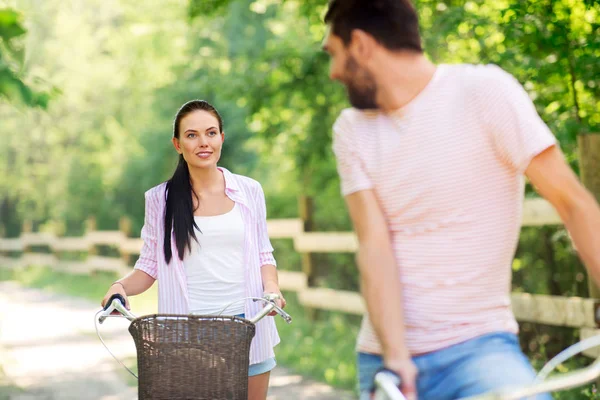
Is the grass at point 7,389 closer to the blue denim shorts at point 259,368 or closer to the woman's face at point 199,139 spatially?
the blue denim shorts at point 259,368

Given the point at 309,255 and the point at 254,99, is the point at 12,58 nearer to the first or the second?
the point at 254,99

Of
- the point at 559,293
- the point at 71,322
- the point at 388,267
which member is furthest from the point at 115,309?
the point at 71,322

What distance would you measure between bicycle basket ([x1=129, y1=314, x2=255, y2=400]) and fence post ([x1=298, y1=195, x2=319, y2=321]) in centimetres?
853

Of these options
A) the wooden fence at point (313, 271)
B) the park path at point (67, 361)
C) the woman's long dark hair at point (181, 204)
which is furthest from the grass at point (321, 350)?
the woman's long dark hair at point (181, 204)

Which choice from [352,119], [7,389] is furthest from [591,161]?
[7,389]

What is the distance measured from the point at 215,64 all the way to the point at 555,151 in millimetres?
23234

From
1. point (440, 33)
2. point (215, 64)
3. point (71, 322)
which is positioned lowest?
point (71, 322)

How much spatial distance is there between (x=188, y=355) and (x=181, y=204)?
946mm

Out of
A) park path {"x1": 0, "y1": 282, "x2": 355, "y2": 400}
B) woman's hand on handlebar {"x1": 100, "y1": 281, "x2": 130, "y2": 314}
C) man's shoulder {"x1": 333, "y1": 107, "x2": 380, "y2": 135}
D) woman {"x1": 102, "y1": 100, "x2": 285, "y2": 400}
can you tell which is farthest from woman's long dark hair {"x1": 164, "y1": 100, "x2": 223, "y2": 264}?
park path {"x1": 0, "y1": 282, "x2": 355, "y2": 400}

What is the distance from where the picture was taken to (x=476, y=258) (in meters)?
2.50

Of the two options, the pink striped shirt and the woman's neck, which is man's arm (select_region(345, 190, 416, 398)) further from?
the woman's neck

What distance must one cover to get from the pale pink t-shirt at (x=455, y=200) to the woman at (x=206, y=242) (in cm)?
222

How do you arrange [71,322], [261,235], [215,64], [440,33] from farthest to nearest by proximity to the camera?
[215,64] → [71,322] → [440,33] → [261,235]

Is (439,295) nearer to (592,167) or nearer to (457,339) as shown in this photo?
(457,339)
